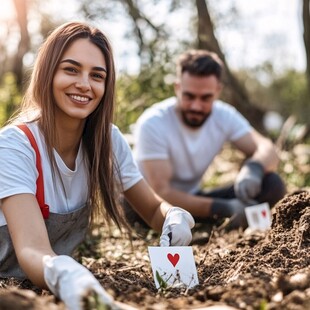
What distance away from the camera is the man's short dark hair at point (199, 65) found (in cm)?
380

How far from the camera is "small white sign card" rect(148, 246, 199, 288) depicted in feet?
6.45

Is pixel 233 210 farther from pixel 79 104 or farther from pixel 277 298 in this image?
pixel 277 298

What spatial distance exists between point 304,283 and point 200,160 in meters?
2.46

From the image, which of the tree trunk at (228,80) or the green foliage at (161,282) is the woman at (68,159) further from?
the tree trunk at (228,80)

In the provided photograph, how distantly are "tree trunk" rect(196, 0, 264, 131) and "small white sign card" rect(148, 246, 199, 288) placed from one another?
12.4 ft

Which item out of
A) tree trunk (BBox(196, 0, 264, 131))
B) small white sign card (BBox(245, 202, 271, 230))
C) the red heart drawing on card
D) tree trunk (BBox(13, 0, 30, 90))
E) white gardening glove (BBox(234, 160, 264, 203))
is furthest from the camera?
tree trunk (BBox(13, 0, 30, 90))

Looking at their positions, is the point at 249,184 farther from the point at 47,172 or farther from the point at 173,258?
the point at 47,172

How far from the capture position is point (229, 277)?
1.95m

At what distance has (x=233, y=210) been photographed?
11.9 ft

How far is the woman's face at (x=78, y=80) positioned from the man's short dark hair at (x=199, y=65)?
1.69 metres

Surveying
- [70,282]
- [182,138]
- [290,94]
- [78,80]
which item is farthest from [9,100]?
[290,94]

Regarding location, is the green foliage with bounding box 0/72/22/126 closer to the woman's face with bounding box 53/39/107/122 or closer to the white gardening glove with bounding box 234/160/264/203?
the white gardening glove with bounding box 234/160/264/203

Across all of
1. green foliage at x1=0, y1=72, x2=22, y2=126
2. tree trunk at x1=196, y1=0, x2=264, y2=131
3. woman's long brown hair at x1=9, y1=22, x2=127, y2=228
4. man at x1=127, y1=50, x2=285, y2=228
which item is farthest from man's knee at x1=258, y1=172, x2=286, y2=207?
green foliage at x1=0, y1=72, x2=22, y2=126

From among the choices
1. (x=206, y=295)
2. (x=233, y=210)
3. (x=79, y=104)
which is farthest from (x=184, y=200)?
(x=206, y=295)
